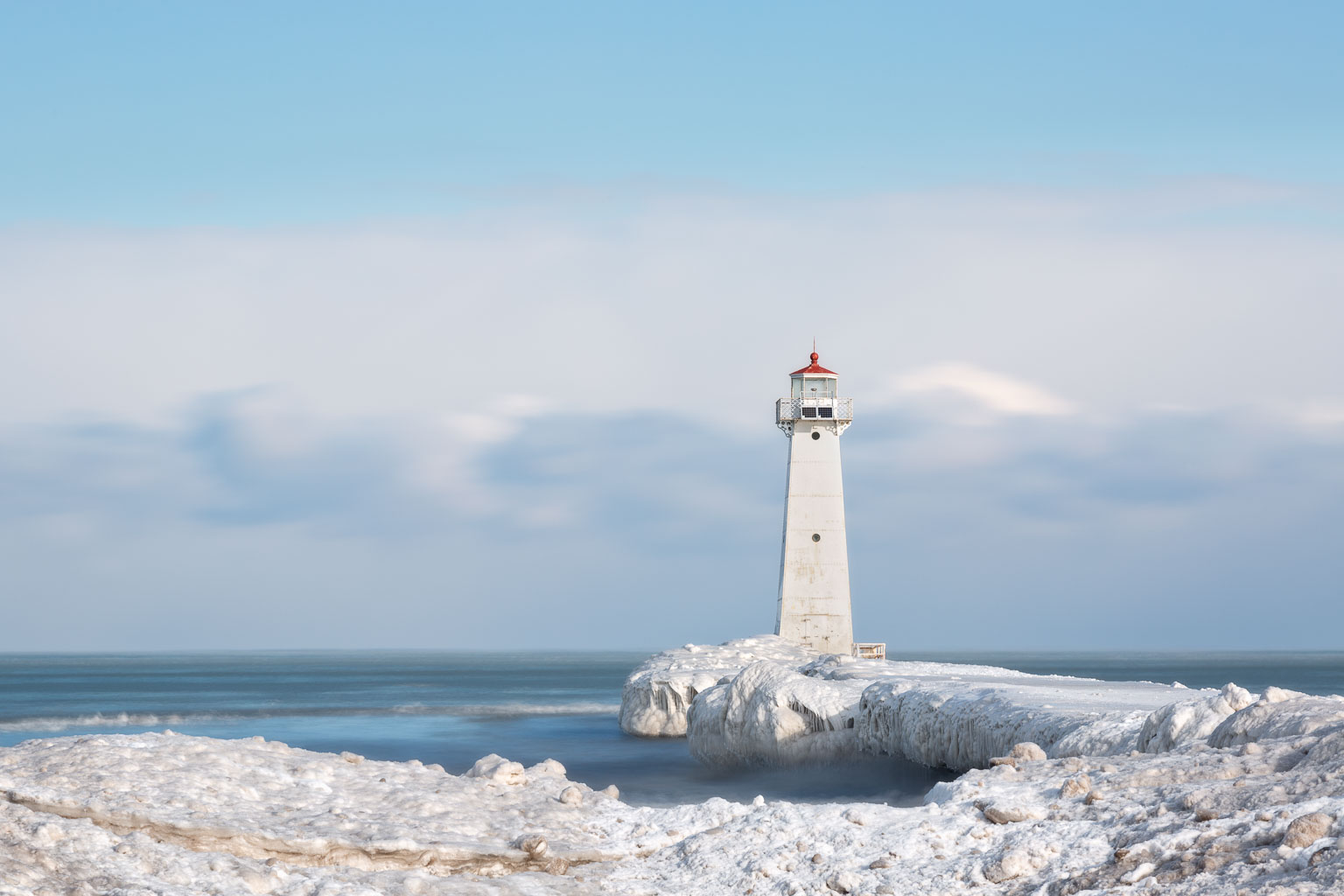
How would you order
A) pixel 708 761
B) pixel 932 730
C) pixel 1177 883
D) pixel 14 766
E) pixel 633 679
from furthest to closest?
pixel 633 679, pixel 708 761, pixel 932 730, pixel 14 766, pixel 1177 883

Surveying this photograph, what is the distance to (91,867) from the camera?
792 centimetres

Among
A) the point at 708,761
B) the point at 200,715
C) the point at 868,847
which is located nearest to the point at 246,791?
the point at 868,847

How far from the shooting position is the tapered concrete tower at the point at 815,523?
33031 millimetres

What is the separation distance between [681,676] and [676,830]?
20188 mm

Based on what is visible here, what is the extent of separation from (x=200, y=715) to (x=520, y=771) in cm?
3920

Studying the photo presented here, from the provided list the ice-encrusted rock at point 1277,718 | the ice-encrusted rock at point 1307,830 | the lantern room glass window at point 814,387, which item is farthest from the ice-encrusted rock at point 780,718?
the lantern room glass window at point 814,387

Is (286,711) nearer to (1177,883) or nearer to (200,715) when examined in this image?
(200,715)

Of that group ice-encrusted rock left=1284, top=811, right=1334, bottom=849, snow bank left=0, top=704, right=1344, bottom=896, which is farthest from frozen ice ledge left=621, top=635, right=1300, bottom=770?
ice-encrusted rock left=1284, top=811, right=1334, bottom=849

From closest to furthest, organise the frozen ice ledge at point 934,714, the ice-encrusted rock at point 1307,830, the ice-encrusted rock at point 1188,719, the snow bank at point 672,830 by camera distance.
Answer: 1. the ice-encrusted rock at point 1307,830
2. the snow bank at point 672,830
3. the ice-encrusted rock at point 1188,719
4. the frozen ice ledge at point 934,714

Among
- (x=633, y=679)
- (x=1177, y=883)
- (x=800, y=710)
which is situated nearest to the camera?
(x=1177, y=883)

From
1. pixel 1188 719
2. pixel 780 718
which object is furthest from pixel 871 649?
pixel 1188 719

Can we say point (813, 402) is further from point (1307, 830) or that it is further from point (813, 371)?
point (1307, 830)

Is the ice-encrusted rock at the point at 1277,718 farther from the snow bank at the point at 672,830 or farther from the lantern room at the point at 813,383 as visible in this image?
the lantern room at the point at 813,383

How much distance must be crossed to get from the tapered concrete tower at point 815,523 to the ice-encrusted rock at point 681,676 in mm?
1228
